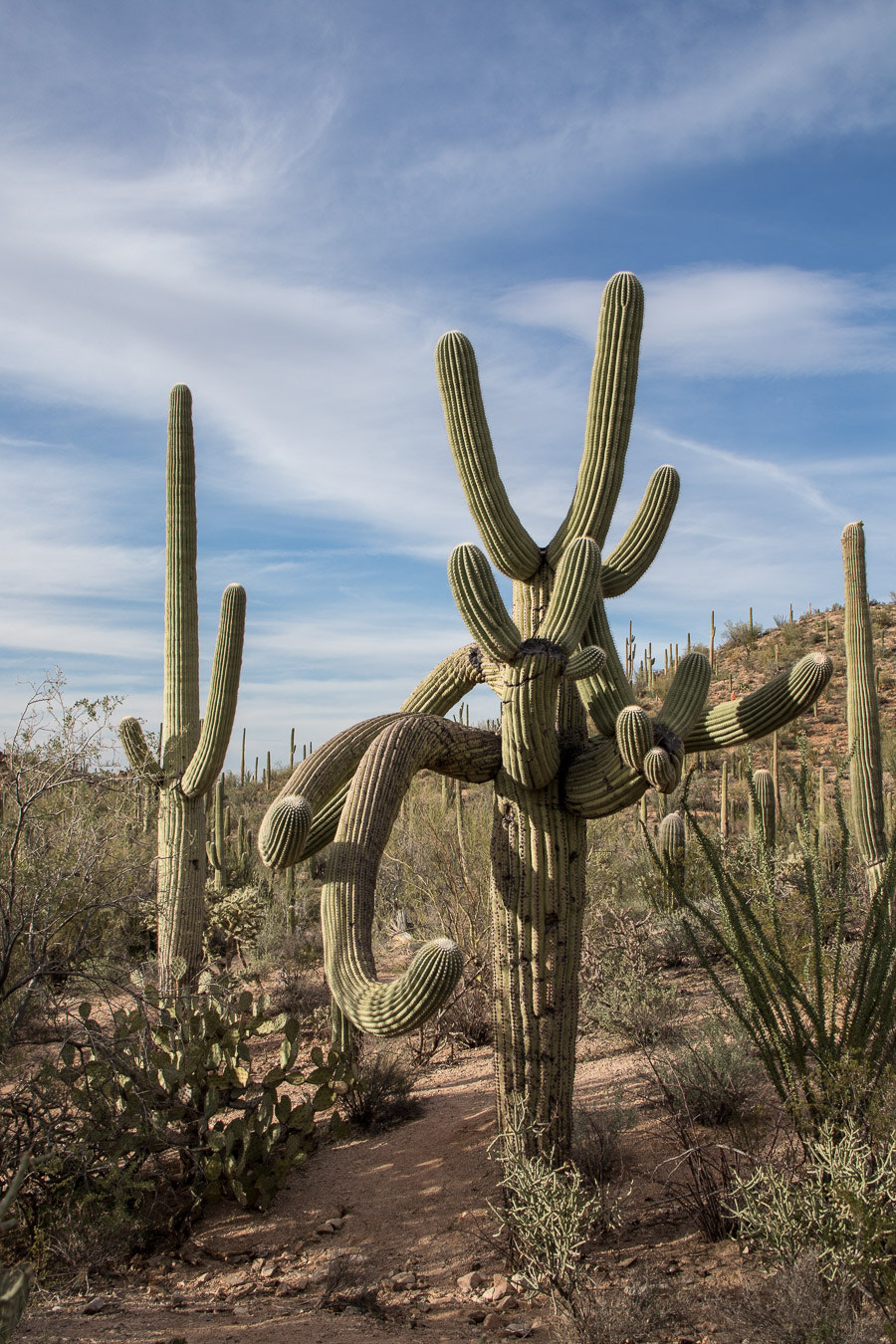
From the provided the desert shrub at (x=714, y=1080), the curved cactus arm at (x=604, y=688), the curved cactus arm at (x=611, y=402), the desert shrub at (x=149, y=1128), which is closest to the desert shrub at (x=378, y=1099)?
the desert shrub at (x=149, y=1128)

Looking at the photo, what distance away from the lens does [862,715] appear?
1232 centimetres

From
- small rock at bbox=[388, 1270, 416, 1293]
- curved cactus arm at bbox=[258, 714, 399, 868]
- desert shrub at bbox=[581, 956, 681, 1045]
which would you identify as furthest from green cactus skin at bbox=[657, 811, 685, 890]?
small rock at bbox=[388, 1270, 416, 1293]

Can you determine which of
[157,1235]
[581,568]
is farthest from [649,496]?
[157,1235]

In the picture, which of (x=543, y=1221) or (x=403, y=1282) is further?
(x=403, y=1282)

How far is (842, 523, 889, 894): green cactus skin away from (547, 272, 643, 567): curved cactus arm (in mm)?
6506

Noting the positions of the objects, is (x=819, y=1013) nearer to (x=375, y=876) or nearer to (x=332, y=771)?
(x=375, y=876)

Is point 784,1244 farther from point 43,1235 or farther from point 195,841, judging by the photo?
point 195,841

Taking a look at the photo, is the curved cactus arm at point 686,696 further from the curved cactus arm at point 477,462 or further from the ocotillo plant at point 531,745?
the curved cactus arm at point 477,462

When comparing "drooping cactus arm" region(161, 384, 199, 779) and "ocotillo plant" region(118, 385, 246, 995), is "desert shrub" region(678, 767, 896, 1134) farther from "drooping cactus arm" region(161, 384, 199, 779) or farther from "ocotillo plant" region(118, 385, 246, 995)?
"drooping cactus arm" region(161, 384, 199, 779)

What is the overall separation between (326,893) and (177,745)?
17.9 feet

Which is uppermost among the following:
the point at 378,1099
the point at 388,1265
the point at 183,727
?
the point at 183,727

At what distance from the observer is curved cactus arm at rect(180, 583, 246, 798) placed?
9375 mm

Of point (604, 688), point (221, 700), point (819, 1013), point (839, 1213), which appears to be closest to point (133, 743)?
point (221, 700)

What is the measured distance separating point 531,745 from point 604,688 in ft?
2.99
